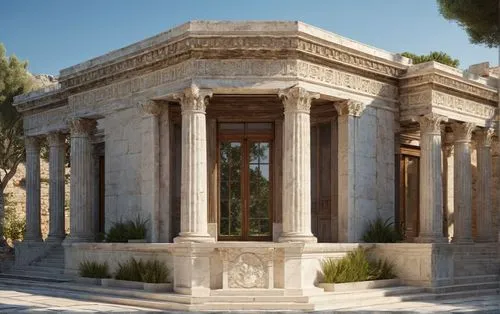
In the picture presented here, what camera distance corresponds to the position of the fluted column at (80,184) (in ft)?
65.4

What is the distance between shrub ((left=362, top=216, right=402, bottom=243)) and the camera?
17.8 meters

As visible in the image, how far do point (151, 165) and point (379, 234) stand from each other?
585 cm

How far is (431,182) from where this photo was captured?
18484mm

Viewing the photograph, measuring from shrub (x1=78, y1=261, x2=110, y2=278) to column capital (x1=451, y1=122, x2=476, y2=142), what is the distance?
10294mm

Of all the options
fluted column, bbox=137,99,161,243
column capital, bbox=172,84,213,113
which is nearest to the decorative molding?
column capital, bbox=172,84,213,113

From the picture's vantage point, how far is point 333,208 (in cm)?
1925

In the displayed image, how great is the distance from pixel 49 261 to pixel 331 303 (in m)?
10.6

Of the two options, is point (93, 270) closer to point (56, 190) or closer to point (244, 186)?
point (244, 186)

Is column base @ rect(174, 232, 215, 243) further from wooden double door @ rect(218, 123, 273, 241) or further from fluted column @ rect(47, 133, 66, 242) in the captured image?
fluted column @ rect(47, 133, 66, 242)

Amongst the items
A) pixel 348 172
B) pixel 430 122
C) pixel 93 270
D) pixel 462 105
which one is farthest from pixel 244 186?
pixel 462 105

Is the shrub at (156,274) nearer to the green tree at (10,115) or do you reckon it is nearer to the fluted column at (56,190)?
the fluted column at (56,190)

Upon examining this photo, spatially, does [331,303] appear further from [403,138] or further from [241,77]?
[403,138]

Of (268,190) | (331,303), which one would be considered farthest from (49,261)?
(331,303)

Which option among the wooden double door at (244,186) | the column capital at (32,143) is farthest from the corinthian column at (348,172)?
the column capital at (32,143)
